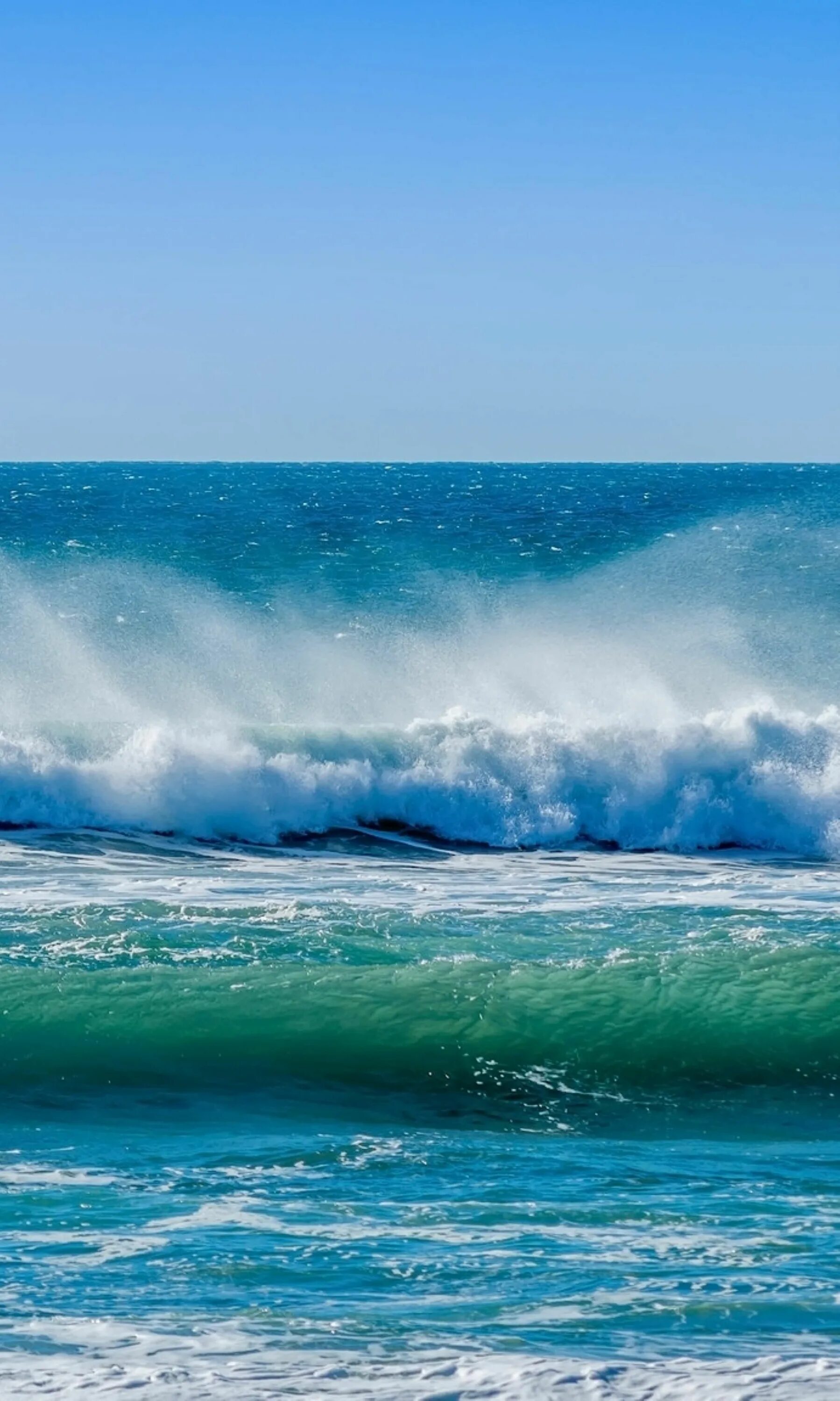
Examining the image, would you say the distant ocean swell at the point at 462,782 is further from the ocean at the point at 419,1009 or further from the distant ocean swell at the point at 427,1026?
the distant ocean swell at the point at 427,1026

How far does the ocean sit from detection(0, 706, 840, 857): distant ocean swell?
0.05m

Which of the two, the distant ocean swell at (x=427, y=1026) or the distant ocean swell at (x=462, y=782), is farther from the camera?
the distant ocean swell at (x=462, y=782)

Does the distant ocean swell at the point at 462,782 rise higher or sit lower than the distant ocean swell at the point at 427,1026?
higher

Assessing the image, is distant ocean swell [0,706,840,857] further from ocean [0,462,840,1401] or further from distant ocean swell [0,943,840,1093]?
distant ocean swell [0,943,840,1093]

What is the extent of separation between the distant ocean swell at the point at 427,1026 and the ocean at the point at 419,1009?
3 cm

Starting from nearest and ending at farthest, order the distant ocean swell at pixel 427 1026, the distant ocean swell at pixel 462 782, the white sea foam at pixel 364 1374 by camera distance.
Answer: the white sea foam at pixel 364 1374, the distant ocean swell at pixel 427 1026, the distant ocean swell at pixel 462 782

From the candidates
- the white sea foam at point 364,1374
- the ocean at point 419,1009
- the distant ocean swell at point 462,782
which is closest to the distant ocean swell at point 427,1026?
the ocean at point 419,1009

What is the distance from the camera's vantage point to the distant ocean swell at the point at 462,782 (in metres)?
17.7

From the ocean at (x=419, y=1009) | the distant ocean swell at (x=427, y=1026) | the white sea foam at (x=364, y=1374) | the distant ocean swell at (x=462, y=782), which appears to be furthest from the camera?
the distant ocean swell at (x=462, y=782)

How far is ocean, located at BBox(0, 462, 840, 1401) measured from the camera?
5.94 meters

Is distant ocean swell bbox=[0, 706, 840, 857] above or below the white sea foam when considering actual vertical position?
above

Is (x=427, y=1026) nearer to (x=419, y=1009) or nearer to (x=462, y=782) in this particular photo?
(x=419, y=1009)

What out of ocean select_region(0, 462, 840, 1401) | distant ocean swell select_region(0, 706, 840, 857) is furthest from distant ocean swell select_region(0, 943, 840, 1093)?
distant ocean swell select_region(0, 706, 840, 857)

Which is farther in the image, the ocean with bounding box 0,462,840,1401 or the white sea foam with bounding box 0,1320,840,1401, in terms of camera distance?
the ocean with bounding box 0,462,840,1401
